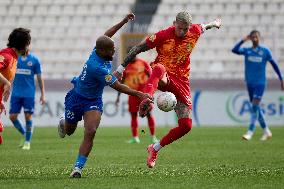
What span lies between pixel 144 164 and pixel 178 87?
1579 mm

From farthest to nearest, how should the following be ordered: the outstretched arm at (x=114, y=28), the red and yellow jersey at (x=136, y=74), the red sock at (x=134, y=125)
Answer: the red and yellow jersey at (x=136, y=74), the red sock at (x=134, y=125), the outstretched arm at (x=114, y=28)

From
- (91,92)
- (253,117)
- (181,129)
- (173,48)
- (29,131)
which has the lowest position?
(29,131)

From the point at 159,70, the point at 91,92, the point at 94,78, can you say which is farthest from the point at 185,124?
the point at 94,78

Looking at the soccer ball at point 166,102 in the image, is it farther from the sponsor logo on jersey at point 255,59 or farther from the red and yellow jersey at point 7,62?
the sponsor logo on jersey at point 255,59

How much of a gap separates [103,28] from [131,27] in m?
2.44

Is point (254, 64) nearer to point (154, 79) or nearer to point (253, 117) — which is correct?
point (253, 117)

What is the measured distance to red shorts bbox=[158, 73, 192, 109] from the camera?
11.5 metres

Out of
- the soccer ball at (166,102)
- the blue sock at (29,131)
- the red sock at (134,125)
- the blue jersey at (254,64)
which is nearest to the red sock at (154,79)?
the soccer ball at (166,102)

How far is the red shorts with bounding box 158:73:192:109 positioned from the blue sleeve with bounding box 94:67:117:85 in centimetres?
190

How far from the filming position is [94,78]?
9984 millimetres

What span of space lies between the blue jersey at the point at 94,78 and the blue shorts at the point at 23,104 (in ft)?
23.3

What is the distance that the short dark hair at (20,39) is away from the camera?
36.1ft

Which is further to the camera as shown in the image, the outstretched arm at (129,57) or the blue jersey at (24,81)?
the blue jersey at (24,81)

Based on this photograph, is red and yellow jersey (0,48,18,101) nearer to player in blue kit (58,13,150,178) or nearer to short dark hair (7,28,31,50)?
short dark hair (7,28,31,50)
